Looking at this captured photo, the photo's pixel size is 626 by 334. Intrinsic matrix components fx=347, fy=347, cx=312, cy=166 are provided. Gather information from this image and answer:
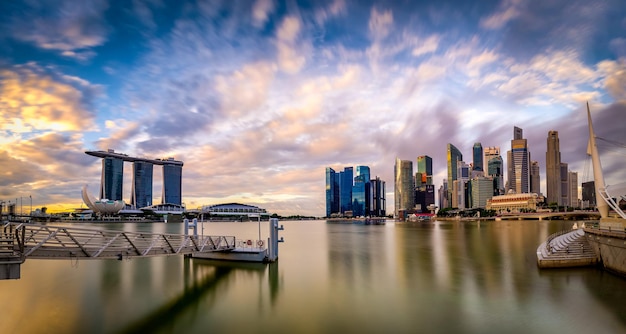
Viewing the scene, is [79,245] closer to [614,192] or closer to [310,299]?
[310,299]

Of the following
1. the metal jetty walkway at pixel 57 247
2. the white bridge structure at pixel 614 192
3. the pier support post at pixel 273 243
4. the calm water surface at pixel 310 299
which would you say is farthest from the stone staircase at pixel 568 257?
Answer: the metal jetty walkway at pixel 57 247

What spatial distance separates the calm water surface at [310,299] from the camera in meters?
17.9

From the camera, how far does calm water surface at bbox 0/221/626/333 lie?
17.9 m

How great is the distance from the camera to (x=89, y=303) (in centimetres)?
2209

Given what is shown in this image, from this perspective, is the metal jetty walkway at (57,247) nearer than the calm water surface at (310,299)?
Yes

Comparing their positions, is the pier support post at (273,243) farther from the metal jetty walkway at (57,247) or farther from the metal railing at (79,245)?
the metal jetty walkway at (57,247)

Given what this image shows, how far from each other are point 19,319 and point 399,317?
20543 millimetres

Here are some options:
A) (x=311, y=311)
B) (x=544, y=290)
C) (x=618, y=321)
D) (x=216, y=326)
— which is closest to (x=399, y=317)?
(x=311, y=311)

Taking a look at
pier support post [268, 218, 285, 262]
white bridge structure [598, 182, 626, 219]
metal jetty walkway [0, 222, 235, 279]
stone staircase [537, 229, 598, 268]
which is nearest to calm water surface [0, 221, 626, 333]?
stone staircase [537, 229, 598, 268]

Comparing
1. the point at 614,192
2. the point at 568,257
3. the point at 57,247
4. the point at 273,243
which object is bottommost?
the point at 568,257

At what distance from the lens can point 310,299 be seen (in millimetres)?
23516

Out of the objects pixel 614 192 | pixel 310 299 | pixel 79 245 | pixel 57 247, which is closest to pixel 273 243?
pixel 310 299

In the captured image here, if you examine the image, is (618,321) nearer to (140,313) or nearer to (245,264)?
(140,313)

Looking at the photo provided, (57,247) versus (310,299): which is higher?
(57,247)
